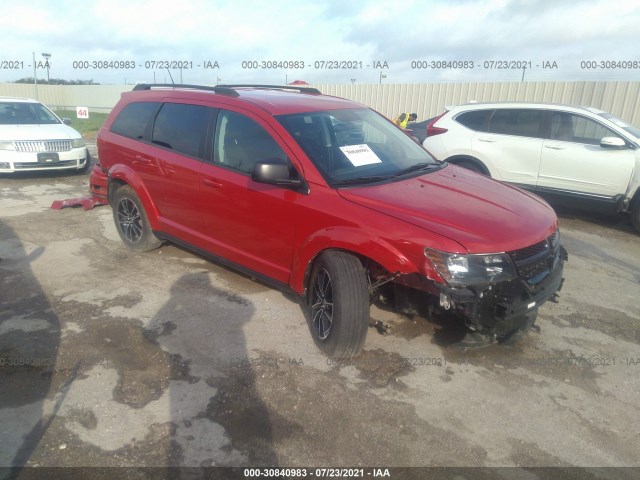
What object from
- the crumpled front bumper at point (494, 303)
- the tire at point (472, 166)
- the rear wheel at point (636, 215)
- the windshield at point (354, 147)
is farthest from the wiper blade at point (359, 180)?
the rear wheel at point (636, 215)

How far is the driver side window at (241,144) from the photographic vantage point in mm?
3820

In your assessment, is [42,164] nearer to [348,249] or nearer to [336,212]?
[336,212]

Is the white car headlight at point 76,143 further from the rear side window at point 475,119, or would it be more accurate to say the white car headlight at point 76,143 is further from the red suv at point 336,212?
the rear side window at point 475,119

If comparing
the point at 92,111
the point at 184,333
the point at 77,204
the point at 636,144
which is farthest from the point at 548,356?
the point at 92,111

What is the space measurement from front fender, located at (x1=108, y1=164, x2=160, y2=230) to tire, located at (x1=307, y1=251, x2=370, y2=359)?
7.49ft

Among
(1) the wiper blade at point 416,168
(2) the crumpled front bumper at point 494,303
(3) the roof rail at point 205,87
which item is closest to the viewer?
(2) the crumpled front bumper at point 494,303

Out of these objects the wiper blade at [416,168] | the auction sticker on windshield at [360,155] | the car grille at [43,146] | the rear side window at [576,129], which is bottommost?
the car grille at [43,146]

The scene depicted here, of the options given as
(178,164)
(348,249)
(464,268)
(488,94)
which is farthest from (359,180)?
(488,94)

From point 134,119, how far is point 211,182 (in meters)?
1.75

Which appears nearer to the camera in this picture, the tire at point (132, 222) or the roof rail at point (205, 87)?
the roof rail at point (205, 87)

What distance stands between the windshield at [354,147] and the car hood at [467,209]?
0.22 m

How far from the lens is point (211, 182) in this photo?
163 inches

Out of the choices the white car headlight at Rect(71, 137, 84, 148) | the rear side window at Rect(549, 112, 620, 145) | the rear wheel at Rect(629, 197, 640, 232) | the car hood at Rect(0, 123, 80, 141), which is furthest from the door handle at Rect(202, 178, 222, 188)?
the white car headlight at Rect(71, 137, 84, 148)

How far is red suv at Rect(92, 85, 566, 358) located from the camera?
298 centimetres
